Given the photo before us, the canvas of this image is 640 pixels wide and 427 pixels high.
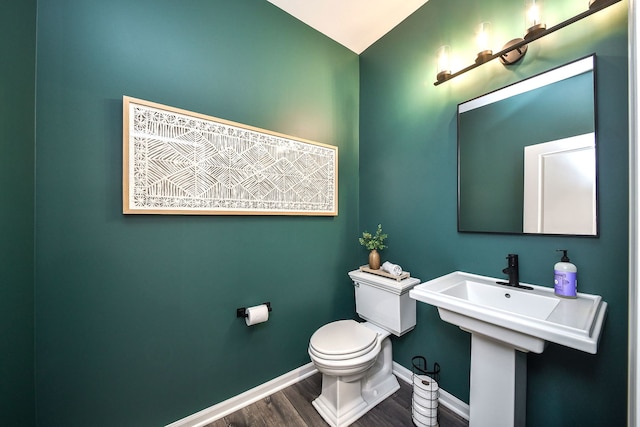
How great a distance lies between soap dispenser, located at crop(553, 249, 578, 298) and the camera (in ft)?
3.35

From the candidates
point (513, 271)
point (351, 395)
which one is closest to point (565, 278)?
point (513, 271)

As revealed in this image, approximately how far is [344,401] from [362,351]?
36cm

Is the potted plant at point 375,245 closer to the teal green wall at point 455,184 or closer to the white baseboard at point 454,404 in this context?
the teal green wall at point 455,184

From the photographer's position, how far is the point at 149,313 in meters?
1.25

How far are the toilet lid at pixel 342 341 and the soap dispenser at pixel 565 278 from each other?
3.15ft

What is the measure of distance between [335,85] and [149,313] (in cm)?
209

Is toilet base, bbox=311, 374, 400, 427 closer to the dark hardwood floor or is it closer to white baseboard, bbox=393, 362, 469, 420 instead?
the dark hardwood floor

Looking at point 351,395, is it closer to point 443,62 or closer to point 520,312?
point 520,312

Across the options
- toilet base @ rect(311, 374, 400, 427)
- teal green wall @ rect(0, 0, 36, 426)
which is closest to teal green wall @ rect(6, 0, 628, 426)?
teal green wall @ rect(0, 0, 36, 426)

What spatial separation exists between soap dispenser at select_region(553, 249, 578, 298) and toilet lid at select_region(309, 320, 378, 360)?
37.8 inches

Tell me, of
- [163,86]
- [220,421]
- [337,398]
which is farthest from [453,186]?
[220,421]

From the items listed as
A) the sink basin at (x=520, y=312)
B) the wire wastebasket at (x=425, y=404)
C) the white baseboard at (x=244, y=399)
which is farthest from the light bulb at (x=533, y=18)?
the white baseboard at (x=244, y=399)

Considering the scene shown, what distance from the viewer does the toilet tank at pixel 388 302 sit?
1580 millimetres

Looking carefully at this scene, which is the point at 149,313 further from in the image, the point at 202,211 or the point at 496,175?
the point at 496,175
